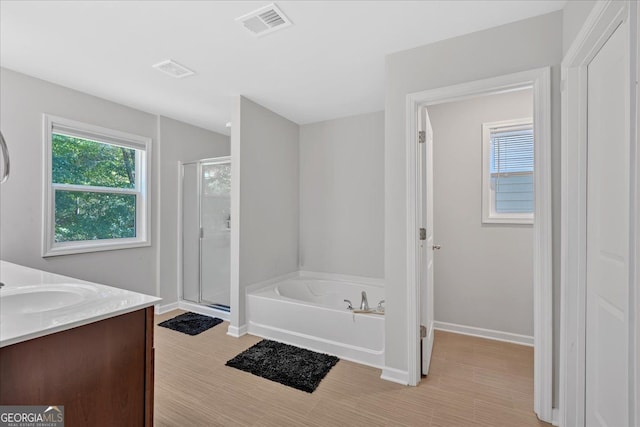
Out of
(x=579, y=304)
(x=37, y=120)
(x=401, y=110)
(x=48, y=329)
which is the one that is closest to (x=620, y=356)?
(x=579, y=304)

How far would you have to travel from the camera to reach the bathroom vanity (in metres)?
0.89

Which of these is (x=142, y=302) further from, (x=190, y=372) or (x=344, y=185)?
(x=344, y=185)

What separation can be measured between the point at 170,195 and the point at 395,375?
3233 mm

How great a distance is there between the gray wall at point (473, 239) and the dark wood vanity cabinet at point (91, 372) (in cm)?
273

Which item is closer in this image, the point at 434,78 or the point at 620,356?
the point at 620,356

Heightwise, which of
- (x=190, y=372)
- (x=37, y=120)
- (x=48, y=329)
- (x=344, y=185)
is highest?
(x=37, y=120)

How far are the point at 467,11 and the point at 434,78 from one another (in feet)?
1.31

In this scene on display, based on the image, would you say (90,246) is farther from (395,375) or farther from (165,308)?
(395,375)

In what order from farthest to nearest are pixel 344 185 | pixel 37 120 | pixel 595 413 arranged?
pixel 344 185
pixel 37 120
pixel 595 413

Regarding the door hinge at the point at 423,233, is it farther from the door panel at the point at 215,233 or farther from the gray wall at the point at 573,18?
the door panel at the point at 215,233

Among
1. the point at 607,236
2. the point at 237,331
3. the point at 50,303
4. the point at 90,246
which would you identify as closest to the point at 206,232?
the point at 90,246

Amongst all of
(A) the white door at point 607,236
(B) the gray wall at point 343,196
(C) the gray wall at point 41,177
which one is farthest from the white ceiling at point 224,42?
(A) the white door at point 607,236

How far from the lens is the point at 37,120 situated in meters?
2.58

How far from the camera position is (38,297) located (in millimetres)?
1438
